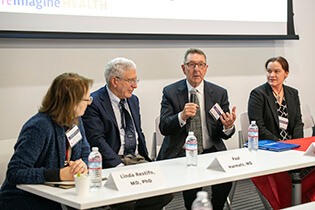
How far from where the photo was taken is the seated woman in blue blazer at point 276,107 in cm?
386

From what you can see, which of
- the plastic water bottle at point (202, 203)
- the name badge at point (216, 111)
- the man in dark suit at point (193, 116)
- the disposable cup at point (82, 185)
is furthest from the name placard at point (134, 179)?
the name badge at point (216, 111)

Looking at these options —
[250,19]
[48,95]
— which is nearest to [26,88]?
[48,95]

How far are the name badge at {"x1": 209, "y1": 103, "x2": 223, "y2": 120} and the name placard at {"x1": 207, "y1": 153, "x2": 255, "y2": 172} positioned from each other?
0.80 meters

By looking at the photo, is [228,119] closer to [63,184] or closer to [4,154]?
[63,184]

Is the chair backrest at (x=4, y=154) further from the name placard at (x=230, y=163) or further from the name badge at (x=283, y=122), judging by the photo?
the name badge at (x=283, y=122)

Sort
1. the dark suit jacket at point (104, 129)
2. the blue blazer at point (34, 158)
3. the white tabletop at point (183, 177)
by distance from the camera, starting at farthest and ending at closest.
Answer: the dark suit jacket at point (104, 129) < the blue blazer at point (34, 158) < the white tabletop at point (183, 177)

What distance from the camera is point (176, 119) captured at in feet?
10.7

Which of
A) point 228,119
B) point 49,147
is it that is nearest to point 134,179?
point 49,147

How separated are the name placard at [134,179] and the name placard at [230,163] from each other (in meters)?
0.40

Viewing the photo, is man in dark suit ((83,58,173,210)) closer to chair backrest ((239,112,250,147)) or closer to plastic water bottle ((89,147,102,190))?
plastic water bottle ((89,147,102,190))

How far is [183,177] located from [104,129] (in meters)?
0.97

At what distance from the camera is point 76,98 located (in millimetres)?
2398

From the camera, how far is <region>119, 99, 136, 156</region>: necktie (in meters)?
3.14

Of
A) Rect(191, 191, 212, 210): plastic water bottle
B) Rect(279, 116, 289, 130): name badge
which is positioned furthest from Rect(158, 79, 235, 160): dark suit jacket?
Rect(191, 191, 212, 210): plastic water bottle
